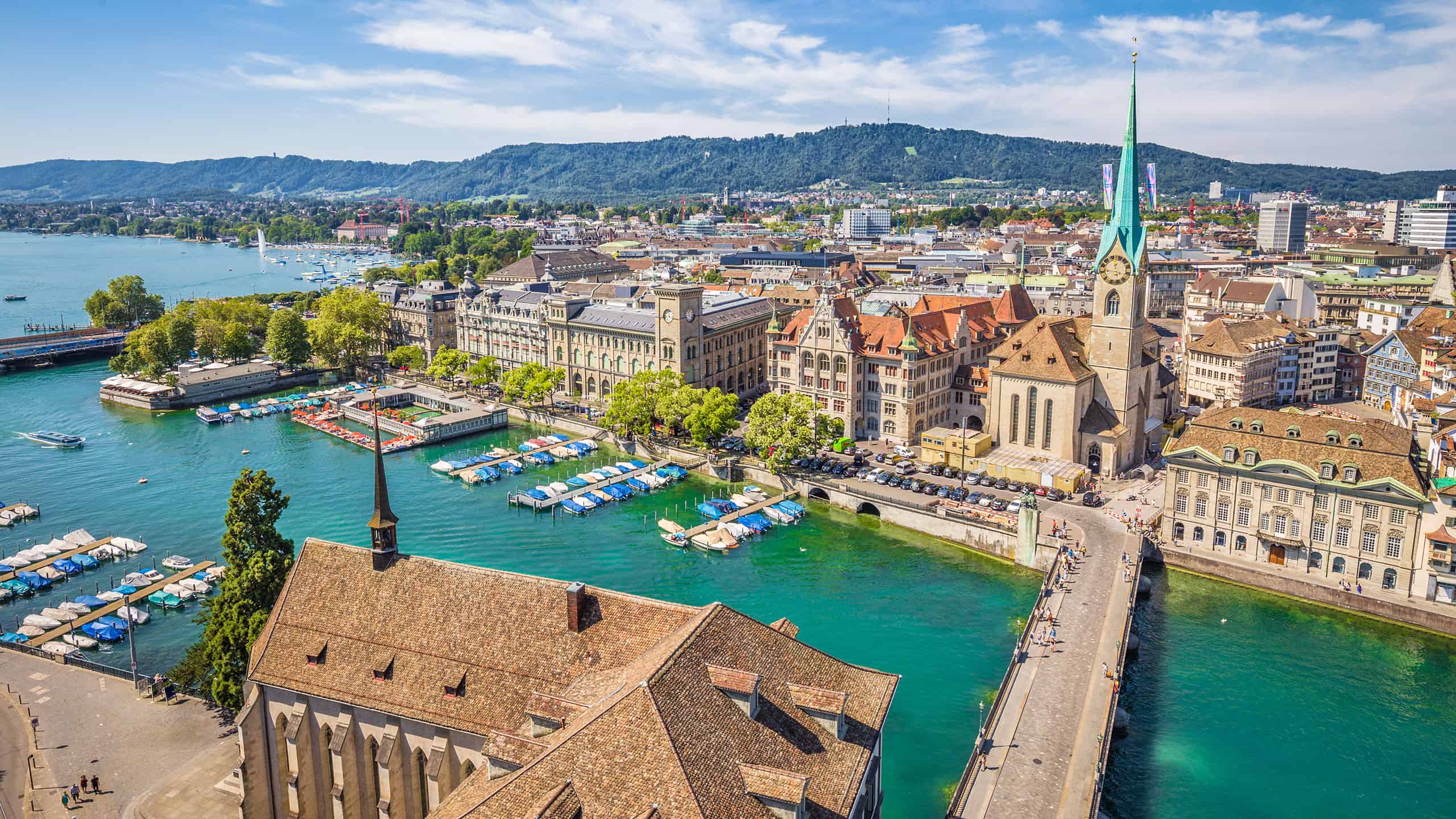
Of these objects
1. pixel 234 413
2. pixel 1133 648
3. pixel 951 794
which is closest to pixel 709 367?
pixel 234 413

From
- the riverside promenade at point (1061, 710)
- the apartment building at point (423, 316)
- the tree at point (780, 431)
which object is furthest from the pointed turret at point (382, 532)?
the apartment building at point (423, 316)

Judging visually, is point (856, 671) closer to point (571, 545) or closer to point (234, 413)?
point (571, 545)

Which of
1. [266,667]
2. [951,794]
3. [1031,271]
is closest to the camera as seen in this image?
[266,667]

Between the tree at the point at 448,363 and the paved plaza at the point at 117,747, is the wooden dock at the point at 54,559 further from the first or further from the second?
the tree at the point at 448,363

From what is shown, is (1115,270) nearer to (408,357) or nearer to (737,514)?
(737,514)

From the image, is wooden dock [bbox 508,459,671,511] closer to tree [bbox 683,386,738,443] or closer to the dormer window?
tree [bbox 683,386,738,443]


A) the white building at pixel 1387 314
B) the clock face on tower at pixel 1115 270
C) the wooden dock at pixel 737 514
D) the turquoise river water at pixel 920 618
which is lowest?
the turquoise river water at pixel 920 618

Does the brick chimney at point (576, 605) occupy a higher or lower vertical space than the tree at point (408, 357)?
higher
